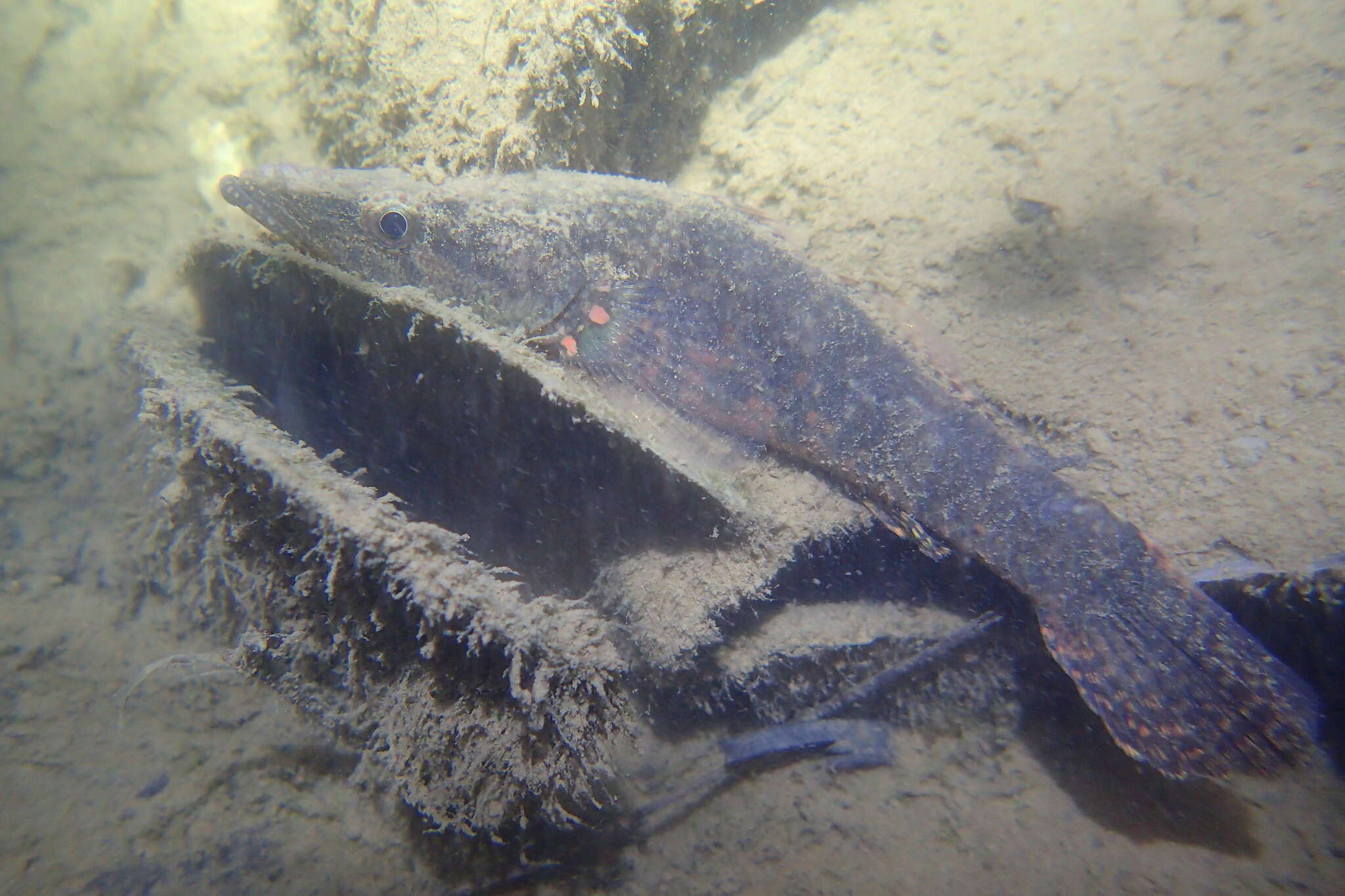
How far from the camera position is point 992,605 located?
304 centimetres

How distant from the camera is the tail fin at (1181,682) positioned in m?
2.43

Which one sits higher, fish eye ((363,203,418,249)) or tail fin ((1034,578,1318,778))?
tail fin ((1034,578,1318,778))

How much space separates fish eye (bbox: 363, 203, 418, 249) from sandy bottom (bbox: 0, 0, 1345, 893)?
1337 millimetres

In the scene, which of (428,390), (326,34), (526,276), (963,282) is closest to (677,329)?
(526,276)

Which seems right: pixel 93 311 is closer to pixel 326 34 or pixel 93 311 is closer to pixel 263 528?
pixel 326 34

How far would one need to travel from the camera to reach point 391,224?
365cm

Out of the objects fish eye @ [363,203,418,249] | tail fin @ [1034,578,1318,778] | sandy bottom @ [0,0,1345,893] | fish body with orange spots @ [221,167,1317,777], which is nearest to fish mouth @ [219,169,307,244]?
fish body with orange spots @ [221,167,1317,777]

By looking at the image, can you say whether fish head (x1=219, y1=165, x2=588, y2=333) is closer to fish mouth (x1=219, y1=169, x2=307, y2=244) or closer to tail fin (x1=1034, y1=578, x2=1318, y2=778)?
fish mouth (x1=219, y1=169, x2=307, y2=244)

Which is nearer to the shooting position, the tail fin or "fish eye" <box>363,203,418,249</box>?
the tail fin

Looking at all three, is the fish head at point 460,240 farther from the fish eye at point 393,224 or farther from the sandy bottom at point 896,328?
the sandy bottom at point 896,328

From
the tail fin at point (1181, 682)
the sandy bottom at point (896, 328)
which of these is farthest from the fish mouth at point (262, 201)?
the tail fin at point (1181, 682)

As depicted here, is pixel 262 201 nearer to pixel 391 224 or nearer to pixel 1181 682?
pixel 391 224

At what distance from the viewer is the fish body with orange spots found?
259cm

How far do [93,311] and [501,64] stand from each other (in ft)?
10.9
